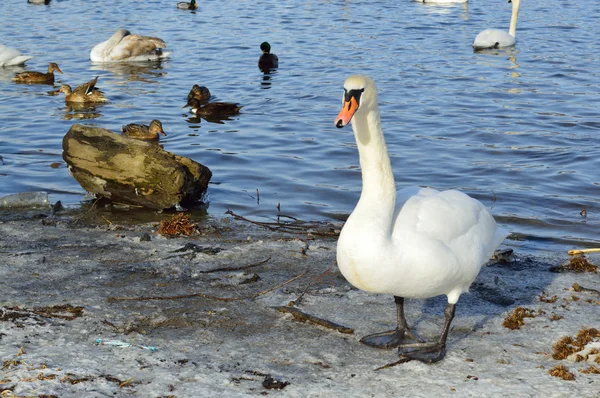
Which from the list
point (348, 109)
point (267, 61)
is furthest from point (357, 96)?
point (267, 61)

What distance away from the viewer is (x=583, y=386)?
15.9 ft

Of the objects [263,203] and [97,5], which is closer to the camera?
[263,203]

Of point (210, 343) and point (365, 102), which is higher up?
point (365, 102)

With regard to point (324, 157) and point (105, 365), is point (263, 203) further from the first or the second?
point (105, 365)

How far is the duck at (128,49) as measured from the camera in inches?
825

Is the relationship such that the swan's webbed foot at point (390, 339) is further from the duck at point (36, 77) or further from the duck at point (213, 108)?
the duck at point (36, 77)

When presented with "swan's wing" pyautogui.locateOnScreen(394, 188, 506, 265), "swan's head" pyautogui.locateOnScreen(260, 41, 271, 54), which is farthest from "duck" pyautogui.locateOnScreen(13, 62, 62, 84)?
"swan's wing" pyautogui.locateOnScreen(394, 188, 506, 265)

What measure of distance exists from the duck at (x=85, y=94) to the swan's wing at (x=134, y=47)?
447 centimetres

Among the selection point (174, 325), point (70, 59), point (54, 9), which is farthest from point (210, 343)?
point (54, 9)

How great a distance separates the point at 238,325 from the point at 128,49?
54.2 ft

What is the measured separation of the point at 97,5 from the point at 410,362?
27.1 metres

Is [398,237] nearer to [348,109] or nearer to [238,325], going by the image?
[348,109]

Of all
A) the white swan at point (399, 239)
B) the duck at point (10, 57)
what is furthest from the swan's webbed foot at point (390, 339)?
the duck at point (10, 57)

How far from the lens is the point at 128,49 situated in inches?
837
